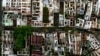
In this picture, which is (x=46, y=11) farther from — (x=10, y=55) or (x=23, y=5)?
(x=10, y=55)

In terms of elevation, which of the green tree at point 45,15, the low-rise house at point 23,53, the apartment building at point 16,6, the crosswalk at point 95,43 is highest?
the apartment building at point 16,6

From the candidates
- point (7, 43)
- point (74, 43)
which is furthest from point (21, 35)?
point (74, 43)

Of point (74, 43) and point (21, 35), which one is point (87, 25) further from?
point (21, 35)

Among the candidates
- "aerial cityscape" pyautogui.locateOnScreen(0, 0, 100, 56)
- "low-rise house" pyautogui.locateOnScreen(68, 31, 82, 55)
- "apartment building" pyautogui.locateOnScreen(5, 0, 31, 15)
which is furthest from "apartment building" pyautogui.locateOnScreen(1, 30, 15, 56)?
Result: "low-rise house" pyautogui.locateOnScreen(68, 31, 82, 55)

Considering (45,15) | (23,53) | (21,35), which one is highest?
(45,15)

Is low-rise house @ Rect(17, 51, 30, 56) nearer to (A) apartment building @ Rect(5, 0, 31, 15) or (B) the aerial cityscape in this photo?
(B) the aerial cityscape

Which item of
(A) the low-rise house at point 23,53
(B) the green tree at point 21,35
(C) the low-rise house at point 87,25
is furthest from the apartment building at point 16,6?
(C) the low-rise house at point 87,25

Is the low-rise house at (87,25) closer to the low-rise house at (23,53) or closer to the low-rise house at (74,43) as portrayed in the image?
the low-rise house at (74,43)

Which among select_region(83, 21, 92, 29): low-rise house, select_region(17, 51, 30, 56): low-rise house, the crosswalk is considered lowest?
select_region(17, 51, 30, 56): low-rise house
